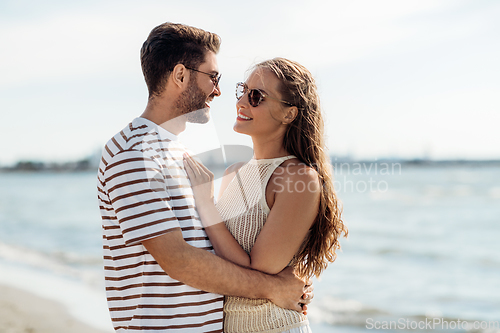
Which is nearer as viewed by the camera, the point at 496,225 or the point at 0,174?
the point at 496,225

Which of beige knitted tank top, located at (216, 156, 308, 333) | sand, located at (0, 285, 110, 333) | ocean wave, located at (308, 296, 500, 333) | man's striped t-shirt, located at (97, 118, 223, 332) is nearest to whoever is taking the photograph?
man's striped t-shirt, located at (97, 118, 223, 332)

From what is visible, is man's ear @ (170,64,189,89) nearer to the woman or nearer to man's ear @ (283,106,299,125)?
the woman

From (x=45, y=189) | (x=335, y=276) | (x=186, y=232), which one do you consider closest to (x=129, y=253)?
(x=186, y=232)

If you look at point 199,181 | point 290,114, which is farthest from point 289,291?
point 290,114

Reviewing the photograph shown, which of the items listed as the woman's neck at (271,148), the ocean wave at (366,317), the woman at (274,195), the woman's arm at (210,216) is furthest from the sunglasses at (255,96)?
the ocean wave at (366,317)

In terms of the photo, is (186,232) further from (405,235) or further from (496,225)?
(496,225)

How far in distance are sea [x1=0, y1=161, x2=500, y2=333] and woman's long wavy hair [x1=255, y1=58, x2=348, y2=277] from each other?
514 millimetres

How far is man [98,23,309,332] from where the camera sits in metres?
2.05

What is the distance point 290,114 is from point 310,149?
0.84 ft

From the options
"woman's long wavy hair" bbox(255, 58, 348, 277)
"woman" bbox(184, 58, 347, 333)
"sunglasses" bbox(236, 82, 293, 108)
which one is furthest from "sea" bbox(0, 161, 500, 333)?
"sunglasses" bbox(236, 82, 293, 108)

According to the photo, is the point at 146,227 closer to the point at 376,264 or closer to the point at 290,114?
the point at 290,114

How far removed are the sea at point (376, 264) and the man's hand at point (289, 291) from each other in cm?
80

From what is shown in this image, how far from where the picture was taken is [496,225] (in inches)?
644

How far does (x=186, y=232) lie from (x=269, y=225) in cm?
49
